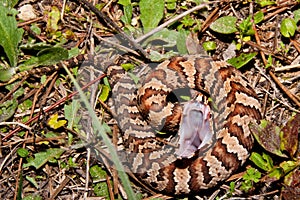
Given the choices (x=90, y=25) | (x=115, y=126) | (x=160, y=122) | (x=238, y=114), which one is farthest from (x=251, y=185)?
(x=90, y=25)

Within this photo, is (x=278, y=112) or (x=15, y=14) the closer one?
(x=278, y=112)

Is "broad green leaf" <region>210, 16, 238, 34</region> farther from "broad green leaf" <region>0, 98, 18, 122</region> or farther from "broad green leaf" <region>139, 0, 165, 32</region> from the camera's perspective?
"broad green leaf" <region>0, 98, 18, 122</region>

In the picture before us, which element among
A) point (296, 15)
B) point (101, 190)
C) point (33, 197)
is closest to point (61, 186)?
point (33, 197)

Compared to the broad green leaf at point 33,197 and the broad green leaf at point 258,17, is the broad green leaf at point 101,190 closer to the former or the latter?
the broad green leaf at point 33,197

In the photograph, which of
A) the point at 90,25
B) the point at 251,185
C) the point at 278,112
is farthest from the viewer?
the point at 90,25

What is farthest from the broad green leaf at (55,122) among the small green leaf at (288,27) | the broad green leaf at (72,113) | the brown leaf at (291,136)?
the small green leaf at (288,27)

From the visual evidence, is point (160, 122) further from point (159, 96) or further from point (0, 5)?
point (0, 5)

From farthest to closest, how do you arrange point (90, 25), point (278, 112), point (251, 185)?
point (90, 25), point (278, 112), point (251, 185)
